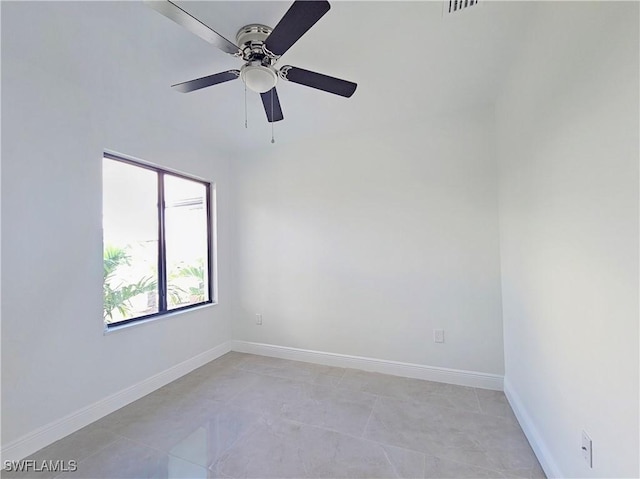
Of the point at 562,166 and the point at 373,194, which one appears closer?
the point at 562,166

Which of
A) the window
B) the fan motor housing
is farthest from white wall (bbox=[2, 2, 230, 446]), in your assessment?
the fan motor housing

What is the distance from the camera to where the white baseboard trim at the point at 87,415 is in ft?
5.48

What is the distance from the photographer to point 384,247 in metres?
2.82

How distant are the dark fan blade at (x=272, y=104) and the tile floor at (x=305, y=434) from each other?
2286 millimetres

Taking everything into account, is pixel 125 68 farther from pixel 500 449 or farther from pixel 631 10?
pixel 500 449

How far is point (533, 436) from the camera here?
1688mm

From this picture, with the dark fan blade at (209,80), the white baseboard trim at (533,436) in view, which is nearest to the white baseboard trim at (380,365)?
the white baseboard trim at (533,436)

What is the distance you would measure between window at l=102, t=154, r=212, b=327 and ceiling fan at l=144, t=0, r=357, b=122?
127cm

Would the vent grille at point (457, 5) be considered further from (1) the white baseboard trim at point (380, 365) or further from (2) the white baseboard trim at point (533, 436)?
(1) the white baseboard trim at point (380, 365)

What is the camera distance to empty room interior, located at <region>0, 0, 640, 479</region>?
46.4 inches

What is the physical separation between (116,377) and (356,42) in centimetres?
304

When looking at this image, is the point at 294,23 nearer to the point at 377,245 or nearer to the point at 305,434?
the point at 377,245

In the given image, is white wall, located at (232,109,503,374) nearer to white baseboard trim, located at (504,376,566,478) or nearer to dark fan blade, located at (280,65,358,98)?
white baseboard trim, located at (504,376,566,478)

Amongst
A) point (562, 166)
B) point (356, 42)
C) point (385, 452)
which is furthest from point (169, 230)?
point (562, 166)
